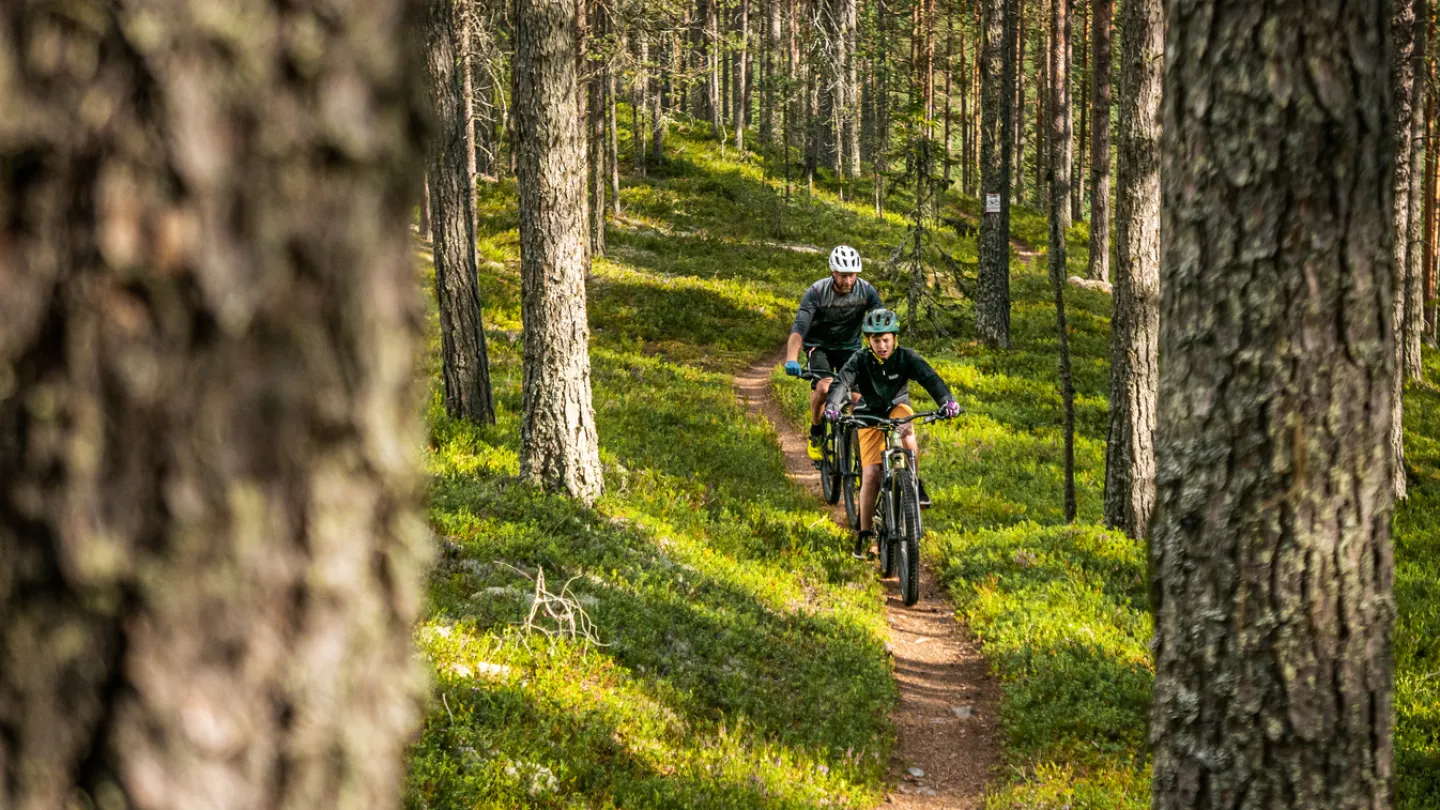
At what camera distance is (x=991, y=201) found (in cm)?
2180

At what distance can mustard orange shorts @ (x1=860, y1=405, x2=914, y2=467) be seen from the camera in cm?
999

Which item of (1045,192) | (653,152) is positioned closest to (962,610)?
(653,152)

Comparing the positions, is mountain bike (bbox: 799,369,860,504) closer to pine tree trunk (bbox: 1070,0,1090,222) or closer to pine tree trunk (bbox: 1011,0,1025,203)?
pine tree trunk (bbox: 1011,0,1025,203)

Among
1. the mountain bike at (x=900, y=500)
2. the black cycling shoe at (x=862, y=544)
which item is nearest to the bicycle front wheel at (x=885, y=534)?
the mountain bike at (x=900, y=500)

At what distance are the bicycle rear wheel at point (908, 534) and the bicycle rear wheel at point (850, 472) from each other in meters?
1.76

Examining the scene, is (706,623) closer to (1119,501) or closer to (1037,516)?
(1119,501)

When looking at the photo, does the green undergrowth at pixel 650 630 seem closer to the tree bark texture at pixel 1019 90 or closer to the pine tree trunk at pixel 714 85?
the pine tree trunk at pixel 714 85

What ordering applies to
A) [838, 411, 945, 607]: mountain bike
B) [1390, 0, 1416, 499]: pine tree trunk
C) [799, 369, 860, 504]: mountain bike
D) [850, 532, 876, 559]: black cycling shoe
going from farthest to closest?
[1390, 0, 1416, 499]: pine tree trunk, [799, 369, 860, 504]: mountain bike, [850, 532, 876, 559]: black cycling shoe, [838, 411, 945, 607]: mountain bike

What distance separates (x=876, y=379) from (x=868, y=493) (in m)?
1.15

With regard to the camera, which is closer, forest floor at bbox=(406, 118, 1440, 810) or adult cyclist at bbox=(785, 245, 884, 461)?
forest floor at bbox=(406, 118, 1440, 810)

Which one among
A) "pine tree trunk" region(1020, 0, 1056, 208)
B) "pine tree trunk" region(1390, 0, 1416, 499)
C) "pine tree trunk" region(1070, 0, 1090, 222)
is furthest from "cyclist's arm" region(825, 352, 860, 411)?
"pine tree trunk" region(1070, 0, 1090, 222)

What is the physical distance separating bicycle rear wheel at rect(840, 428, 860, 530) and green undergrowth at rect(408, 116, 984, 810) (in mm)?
350

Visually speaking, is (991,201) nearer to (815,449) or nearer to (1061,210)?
(815,449)

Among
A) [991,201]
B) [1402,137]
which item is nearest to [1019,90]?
[991,201]
